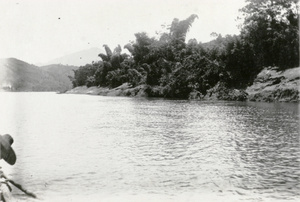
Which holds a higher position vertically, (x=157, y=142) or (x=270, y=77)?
(x=270, y=77)

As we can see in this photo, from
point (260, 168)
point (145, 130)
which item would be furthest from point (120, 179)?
point (145, 130)

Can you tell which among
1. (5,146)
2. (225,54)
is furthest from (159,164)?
(225,54)

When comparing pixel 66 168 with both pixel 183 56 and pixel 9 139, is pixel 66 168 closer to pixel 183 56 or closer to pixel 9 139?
pixel 9 139

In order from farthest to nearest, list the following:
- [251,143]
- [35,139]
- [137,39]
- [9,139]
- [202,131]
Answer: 1. [137,39]
2. [202,131]
3. [35,139]
4. [251,143]
5. [9,139]

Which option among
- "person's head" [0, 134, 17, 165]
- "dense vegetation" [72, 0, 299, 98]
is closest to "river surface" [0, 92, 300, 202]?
"person's head" [0, 134, 17, 165]

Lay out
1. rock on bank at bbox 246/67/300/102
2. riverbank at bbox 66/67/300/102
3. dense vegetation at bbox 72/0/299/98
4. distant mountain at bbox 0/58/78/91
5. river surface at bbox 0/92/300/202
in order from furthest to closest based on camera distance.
→ distant mountain at bbox 0/58/78/91
dense vegetation at bbox 72/0/299/98
riverbank at bbox 66/67/300/102
rock on bank at bbox 246/67/300/102
river surface at bbox 0/92/300/202

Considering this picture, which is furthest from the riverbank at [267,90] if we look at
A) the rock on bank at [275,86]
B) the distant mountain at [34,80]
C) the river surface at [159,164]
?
the distant mountain at [34,80]

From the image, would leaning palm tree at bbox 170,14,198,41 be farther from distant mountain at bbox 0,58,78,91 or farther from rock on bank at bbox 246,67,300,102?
distant mountain at bbox 0,58,78,91

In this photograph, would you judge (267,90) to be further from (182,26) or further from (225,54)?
(182,26)

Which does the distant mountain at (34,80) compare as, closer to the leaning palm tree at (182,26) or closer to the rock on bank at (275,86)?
the leaning palm tree at (182,26)
